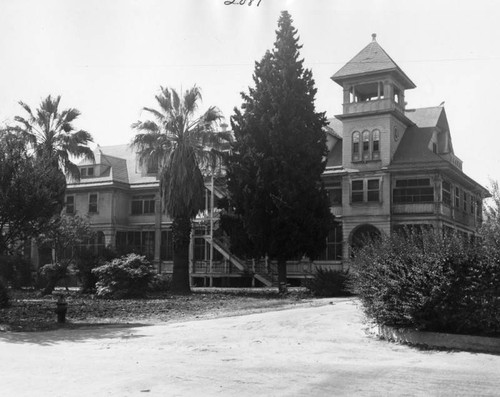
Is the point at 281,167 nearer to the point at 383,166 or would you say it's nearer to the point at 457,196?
the point at 383,166

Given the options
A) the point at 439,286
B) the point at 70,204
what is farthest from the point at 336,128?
the point at 439,286

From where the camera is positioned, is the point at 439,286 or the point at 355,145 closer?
the point at 439,286

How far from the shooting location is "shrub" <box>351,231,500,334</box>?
12219mm

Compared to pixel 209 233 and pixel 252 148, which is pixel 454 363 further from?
pixel 209 233

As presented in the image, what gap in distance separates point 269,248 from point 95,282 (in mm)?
9060

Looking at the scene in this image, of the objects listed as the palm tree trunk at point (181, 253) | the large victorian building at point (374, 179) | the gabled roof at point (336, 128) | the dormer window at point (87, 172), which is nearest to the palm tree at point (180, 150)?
the palm tree trunk at point (181, 253)

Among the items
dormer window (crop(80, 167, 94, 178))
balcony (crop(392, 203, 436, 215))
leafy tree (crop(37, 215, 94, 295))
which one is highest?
dormer window (crop(80, 167, 94, 178))

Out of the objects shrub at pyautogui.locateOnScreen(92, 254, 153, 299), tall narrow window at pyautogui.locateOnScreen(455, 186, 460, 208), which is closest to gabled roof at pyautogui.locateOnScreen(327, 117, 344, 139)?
tall narrow window at pyautogui.locateOnScreen(455, 186, 460, 208)

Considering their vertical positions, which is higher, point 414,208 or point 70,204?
point 70,204

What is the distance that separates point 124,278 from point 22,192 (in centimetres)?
1011

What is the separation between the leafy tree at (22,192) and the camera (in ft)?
63.5

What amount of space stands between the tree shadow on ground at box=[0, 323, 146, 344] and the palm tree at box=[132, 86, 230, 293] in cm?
1547

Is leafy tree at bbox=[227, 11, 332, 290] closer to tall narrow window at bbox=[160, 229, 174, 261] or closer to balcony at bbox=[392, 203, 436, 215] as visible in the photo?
balcony at bbox=[392, 203, 436, 215]

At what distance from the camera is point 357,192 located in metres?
40.9
